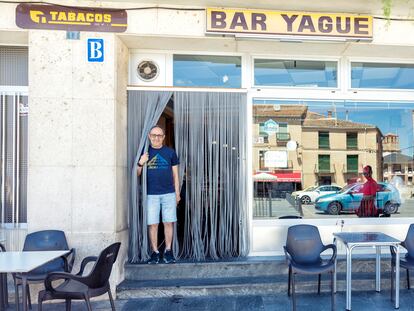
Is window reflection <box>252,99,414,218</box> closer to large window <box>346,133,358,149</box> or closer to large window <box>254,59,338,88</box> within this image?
large window <box>346,133,358,149</box>

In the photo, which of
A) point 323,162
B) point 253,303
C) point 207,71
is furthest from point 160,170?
point 323,162

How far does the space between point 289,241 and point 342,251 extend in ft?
4.44

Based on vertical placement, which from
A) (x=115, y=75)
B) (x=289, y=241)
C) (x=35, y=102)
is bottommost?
(x=289, y=241)

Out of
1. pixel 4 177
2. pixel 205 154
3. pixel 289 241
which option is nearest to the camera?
pixel 289 241

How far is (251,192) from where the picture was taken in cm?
514

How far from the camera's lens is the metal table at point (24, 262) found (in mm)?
2911

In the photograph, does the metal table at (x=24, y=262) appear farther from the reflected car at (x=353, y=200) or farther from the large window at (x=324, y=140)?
the large window at (x=324, y=140)

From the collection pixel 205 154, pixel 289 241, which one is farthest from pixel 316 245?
pixel 205 154

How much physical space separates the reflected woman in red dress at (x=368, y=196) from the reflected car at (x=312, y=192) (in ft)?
1.61

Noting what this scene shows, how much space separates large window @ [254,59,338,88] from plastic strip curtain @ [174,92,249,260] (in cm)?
66

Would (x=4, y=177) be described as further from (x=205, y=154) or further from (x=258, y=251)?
(x=258, y=251)

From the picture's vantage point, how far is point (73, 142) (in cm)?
439

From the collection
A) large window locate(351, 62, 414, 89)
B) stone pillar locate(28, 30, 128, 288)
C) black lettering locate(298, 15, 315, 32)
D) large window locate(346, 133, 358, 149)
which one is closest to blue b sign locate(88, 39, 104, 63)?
stone pillar locate(28, 30, 128, 288)

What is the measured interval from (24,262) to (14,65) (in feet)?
9.63
